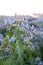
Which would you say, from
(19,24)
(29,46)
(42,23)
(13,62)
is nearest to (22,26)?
(19,24)

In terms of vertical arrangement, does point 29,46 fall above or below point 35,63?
above

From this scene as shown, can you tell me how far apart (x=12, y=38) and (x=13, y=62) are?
0.73ft

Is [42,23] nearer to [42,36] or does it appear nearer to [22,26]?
[42,36]

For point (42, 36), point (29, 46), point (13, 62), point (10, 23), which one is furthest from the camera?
point (42, 36)

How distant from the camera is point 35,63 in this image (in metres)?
2.58

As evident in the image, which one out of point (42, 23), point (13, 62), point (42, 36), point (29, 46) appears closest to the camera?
point (13, 62)

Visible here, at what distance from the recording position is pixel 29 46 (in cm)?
254

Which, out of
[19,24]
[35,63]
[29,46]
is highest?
[19,24]

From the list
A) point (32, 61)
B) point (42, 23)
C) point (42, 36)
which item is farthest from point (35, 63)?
point (42, 23)

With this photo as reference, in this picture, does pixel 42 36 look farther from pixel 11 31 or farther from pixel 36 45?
pixel 11 31

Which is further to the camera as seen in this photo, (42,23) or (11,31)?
(42,23)

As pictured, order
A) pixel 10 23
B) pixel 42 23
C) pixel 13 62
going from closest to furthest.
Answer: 1. pixel 13 62
2. pixel 10 23
3. pixel 42 23

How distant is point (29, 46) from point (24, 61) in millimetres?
151

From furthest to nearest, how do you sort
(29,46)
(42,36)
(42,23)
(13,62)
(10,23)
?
1. (42,23)
2. (42,36)
3. (10,23)
4. (29,46)
5. (13,62)
